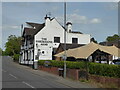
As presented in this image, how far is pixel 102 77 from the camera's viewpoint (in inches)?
671

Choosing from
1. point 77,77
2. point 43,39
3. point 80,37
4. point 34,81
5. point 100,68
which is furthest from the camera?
point 80,37

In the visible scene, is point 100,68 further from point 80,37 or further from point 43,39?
point 80,37

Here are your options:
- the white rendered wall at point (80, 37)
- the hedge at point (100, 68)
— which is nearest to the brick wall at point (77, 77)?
the hedge at point (100, 68)

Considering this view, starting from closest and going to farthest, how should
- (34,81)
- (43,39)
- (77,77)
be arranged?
1. (34,81)
2. (77,77)
3. (43,39)

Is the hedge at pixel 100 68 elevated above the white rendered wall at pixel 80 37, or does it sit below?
below

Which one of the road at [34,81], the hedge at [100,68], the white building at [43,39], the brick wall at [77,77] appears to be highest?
the white building at [43,39]

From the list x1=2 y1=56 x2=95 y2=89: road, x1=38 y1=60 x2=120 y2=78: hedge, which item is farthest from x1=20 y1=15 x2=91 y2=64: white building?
x1=38 y1=60 x2=120 y2=78: hedge

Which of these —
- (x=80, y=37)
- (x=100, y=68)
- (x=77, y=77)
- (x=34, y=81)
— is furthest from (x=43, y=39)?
(x=100, y=68)

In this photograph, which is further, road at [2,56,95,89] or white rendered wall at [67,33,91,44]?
white rendered wall at [67,33,91,44]

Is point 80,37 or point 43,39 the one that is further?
point 80,37

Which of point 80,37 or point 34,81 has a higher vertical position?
point 80,37

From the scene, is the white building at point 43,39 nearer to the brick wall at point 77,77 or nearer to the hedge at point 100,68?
the brick wall at point 77,77

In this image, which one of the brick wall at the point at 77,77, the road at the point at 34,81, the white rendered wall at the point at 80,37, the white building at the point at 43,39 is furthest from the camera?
the white rendered wall at the point at 80,37

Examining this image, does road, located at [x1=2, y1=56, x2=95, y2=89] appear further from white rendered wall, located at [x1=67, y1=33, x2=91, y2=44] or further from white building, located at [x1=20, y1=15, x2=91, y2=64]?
white rendered wall, located at [x1=67, y1=33, x2=91, y2=44]
